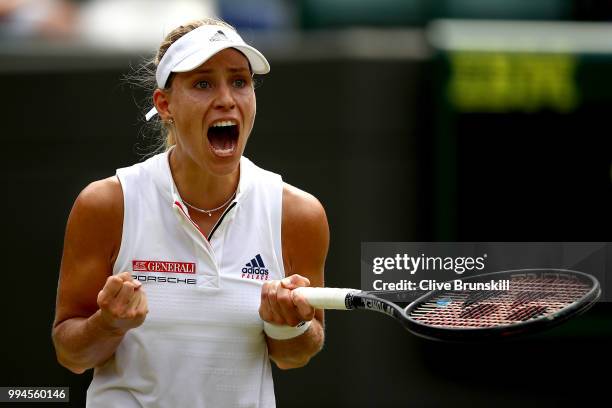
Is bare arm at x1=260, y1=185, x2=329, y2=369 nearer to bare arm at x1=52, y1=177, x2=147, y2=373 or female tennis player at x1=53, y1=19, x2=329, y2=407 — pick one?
female tennis player at x1=53, y1=19, x2=329, y2=407

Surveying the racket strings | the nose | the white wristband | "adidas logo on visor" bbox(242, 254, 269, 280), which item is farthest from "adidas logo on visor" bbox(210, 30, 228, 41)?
the racket strings

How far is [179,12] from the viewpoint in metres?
6.32

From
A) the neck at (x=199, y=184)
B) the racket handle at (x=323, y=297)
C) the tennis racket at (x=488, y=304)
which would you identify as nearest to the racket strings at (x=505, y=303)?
the tennis racket at (x=488, y=304)

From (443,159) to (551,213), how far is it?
0.53 meters

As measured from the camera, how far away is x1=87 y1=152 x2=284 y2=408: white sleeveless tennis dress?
120 inches

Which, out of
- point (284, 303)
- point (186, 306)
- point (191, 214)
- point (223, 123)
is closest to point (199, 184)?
point (191, 214)

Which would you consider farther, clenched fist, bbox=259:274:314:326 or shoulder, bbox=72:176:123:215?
shoulder, bbox=72:176:123:215

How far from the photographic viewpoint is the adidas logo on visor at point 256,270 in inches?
122

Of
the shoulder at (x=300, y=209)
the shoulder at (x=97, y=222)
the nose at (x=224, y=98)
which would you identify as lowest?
the shoulder at (x=97, y=222)


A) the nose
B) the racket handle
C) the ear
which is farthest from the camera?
the ear

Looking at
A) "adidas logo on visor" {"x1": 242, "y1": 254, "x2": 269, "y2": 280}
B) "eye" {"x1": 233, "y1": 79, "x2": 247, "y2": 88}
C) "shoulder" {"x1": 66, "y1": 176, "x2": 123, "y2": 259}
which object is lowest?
"adidas logo on visor" {"x1": 242, "y1": 254, "x2": 269, "y2": 280}

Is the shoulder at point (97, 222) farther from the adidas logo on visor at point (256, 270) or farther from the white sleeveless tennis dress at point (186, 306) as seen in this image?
the adidas logo on visor at point (256, 270)

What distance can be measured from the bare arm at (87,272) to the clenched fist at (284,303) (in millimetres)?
330

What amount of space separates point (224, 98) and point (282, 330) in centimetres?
55
